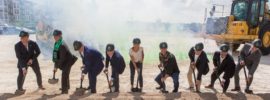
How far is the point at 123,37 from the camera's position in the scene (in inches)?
850

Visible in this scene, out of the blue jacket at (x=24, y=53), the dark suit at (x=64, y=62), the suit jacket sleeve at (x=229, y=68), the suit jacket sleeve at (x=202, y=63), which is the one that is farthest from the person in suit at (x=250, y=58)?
the blue jacket at (x=24, y=53)

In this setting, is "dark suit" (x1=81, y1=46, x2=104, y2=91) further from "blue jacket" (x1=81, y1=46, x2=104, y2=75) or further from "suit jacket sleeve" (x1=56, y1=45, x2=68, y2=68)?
"suit jacket sleeve" (x1=56, y1=45, x2=68, y2=68)

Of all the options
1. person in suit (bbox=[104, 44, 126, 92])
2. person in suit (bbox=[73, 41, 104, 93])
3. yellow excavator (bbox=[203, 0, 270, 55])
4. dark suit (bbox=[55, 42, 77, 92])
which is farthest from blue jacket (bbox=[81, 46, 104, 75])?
yellow excavator (bbox=[203, 0, 270, 55])

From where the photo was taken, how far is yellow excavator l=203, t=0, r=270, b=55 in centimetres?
1872

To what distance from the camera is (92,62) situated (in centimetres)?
868

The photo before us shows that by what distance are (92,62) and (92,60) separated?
0.15ft

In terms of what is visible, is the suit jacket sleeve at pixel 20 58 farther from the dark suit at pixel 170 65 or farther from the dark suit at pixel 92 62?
the dark suit at pixel 170 65

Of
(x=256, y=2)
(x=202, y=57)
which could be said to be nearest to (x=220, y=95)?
(x=202, y=57)

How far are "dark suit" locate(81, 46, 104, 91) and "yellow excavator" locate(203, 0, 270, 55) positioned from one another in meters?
11.5

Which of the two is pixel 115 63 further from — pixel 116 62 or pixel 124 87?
pixel 124 87

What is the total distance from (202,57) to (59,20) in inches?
451

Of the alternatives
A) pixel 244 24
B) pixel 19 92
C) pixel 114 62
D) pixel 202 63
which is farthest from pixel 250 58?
pixel 244 24

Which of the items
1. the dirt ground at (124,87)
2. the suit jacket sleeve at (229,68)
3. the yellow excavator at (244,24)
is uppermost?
the yellow excavator at (244,24)

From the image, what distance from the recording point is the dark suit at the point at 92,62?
8.58m
